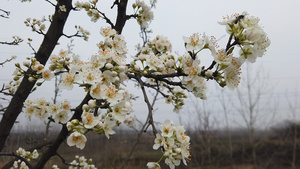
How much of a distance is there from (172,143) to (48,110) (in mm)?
651

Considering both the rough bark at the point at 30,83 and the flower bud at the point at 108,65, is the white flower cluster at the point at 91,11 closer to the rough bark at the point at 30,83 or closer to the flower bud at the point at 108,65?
the rough bark at the point at 30,83

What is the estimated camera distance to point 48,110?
41.7 inches

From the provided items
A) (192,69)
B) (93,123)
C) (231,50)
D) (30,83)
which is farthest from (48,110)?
(231,50)

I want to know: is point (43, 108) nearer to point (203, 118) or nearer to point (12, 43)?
point (12, 43)

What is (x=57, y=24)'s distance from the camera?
1677 millimetres

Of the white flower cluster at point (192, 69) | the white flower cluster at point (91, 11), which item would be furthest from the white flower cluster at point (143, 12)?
the white flower cluster at point (192, 69)

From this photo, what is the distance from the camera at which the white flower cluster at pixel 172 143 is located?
82 centimetres

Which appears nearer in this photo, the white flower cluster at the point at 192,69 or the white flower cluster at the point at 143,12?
the white flower cluster at the point at 192,69

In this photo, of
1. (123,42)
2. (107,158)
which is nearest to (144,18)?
(123,42)

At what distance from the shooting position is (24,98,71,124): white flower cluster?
101 centimetres

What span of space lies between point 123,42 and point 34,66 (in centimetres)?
45

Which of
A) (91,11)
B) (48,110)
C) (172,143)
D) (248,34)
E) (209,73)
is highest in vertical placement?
→ (91,11)

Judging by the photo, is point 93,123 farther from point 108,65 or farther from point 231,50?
point 231,50

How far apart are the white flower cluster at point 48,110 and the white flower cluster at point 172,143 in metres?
0.46
